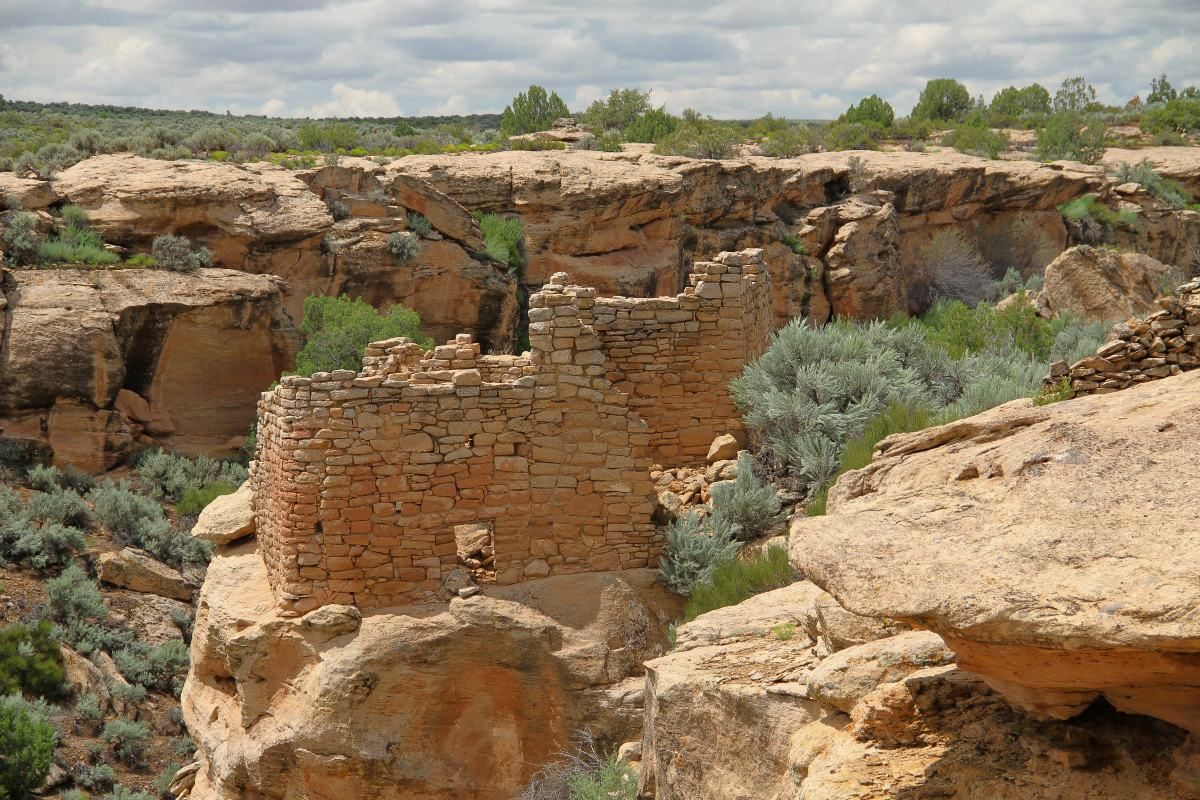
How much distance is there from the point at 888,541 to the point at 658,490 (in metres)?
5.76

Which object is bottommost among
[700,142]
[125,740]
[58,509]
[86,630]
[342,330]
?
[125,740]

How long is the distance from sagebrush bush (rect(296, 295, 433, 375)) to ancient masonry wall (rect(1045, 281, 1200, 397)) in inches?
532

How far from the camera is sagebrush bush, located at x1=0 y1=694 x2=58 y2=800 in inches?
527

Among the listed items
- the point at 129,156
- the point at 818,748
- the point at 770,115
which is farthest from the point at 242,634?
the point at 770,115

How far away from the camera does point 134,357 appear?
21438mm

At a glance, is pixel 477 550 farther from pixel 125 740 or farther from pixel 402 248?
pixel 402 248

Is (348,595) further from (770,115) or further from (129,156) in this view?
(770,115)

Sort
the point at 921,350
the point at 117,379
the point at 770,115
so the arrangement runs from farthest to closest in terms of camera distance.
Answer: the point at 770,115, the point at 117,379, the point at 921,350

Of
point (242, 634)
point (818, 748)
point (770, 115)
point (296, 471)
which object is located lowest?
point (242, 634)

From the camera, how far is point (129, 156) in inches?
1017

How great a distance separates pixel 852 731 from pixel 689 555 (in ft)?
13.2

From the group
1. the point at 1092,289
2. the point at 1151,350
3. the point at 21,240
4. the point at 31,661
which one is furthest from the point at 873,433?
the point at 21,240

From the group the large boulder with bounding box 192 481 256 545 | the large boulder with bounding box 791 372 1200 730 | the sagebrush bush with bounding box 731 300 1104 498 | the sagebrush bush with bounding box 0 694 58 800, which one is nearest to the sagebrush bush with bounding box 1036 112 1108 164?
the sagebrush bush with bounding box 731 300 1104 498

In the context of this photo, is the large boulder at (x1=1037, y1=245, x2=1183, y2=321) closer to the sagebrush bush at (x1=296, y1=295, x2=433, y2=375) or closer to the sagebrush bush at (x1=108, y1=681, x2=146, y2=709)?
the sagebrush bush at (x1=296, y1=295, x2=433, y2=375)
